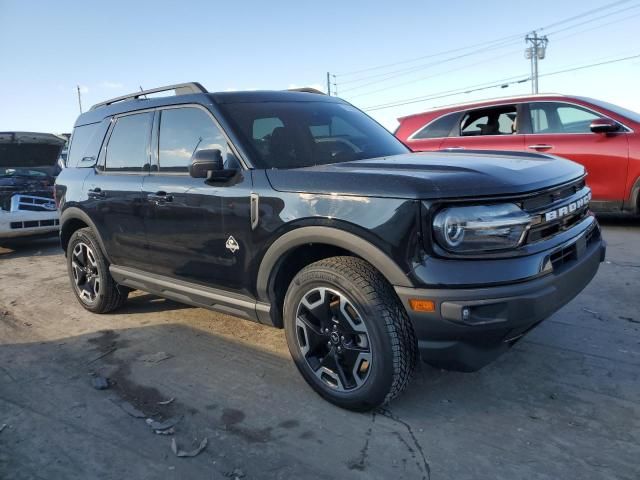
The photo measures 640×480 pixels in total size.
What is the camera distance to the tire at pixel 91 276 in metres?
4.69

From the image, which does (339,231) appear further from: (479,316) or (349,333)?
(479,316)

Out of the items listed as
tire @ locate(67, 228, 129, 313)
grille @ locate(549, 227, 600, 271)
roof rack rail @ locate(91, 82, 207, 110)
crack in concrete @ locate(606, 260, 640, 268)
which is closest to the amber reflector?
grille @ locate(549, 227, 600, 271)

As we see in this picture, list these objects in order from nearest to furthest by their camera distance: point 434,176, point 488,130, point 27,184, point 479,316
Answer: point 479,316 < point 434,176 < point 488,130 < point 27,184

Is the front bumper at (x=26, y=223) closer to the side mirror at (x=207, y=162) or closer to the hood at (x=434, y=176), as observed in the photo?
the side mirror at (x=207, y=162)

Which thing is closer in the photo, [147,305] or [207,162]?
[207,162]

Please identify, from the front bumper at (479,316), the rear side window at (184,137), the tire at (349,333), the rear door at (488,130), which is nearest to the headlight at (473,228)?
the front bumper at (479,316)

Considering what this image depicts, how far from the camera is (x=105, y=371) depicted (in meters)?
3.65

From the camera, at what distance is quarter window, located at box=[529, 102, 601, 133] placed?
7082mm

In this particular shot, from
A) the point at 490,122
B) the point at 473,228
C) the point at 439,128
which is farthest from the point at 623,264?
the point at 473,228

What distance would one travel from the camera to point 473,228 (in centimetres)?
250

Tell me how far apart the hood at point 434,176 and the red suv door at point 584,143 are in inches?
163

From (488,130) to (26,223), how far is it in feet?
23.1

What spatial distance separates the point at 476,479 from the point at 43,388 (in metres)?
2.70

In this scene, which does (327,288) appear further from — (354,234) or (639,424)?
(639,424)
